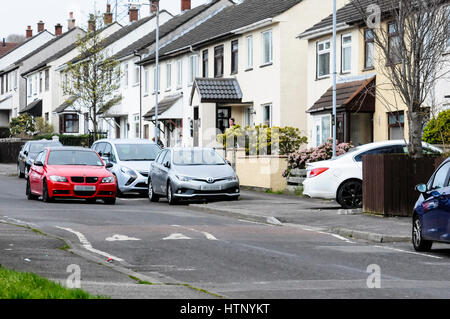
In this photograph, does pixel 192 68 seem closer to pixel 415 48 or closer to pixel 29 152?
pixel 29 152

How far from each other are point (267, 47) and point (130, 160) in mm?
12560

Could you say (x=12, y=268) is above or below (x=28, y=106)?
below

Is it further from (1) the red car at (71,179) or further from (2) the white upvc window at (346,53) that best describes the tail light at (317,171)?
(2) the white upvc window at (346,53)

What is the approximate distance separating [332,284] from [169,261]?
305cm

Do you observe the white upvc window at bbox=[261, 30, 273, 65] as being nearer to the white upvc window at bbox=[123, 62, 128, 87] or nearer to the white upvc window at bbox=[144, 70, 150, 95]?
the white upvc window at bbox=[144, 70, 150, 95]

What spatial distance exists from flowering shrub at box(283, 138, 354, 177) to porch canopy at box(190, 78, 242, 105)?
12.8 metres

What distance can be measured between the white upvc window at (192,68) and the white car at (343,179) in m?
27.2

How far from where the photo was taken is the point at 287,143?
1319 inches

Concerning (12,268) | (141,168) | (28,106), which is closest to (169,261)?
(12,268)

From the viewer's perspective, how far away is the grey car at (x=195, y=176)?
26422 mm

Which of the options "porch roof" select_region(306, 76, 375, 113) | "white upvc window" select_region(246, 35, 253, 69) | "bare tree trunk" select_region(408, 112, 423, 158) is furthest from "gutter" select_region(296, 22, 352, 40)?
"bare tree trunk" select_region(408, 112, 423, 158)

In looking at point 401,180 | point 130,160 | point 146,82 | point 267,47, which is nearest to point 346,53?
point 267,47
